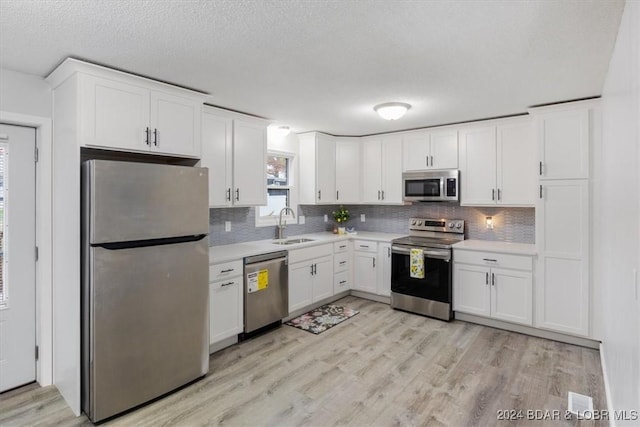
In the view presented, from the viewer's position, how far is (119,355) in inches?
90.0

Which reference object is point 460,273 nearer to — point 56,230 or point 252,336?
point 252,336

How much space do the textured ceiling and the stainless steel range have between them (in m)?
1.78

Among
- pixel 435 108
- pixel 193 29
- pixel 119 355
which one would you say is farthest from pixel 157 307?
pixel 435 108

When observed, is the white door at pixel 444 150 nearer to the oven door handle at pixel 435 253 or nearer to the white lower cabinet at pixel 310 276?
the oven door handle at pixel 435 253

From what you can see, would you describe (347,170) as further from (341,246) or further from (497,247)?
(497,247)

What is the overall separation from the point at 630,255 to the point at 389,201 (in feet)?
11.3

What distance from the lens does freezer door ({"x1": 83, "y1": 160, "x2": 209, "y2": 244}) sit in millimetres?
2184

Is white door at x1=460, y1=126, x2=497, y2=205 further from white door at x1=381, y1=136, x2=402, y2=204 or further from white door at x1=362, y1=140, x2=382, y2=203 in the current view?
white door at x1=362, y1=140, x2=382, y2=203

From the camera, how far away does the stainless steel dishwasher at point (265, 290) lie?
345cm

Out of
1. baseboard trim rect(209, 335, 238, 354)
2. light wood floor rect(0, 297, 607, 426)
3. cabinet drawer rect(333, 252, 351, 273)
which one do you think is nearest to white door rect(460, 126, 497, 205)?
light wood floor rect(0, 297, 607, 426)

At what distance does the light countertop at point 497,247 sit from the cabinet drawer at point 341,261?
1476 millimetres

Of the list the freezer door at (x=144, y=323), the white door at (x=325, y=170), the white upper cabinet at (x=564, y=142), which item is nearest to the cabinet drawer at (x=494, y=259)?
the white upper cabinet at (x=564, y=142)

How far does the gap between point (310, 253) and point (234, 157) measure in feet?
4.80

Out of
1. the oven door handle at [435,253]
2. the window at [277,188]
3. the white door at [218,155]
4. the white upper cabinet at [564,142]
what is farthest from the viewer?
the window at [277,188]
